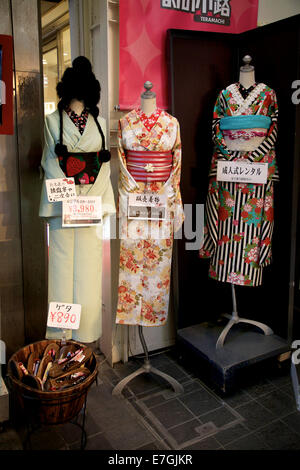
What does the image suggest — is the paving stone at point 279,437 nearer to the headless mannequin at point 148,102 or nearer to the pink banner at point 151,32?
the headless mannequin at point 148,102

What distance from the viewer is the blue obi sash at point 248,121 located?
102 inches

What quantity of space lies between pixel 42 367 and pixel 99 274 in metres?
0.60

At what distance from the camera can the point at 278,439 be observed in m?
2.30

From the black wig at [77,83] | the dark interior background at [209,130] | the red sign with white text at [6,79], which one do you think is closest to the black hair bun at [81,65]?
the black wig at [77,83]

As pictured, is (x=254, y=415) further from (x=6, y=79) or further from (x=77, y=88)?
(x=6, y=79)

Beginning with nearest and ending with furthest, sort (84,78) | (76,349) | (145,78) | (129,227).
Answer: (84,78) → (76,349) → (129,227) → (145,78)

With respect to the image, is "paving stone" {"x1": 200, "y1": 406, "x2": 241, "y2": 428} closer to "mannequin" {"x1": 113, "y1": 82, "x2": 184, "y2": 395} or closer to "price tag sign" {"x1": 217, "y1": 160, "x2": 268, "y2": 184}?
"mannequin" {"x1": 113, "y1": 82, "x2": 184, "y2": 395}

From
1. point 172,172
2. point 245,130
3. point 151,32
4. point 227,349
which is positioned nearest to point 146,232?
point 172,172

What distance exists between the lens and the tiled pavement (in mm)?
2256

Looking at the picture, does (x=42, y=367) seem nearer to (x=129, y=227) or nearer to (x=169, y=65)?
(x=129, y=227)

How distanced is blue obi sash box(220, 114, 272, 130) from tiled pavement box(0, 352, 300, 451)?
1.62 metres

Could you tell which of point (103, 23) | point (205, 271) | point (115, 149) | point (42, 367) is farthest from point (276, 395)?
point (103, 23)

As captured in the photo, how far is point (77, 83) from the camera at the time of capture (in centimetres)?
220

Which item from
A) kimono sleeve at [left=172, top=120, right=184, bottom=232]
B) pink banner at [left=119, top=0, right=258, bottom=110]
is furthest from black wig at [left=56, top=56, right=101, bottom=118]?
kimono sleeve at [left=172, top=120, right=184, bottom=232]
